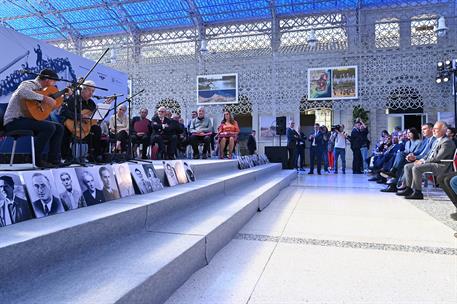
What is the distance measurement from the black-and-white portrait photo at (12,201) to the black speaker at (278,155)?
7.68m

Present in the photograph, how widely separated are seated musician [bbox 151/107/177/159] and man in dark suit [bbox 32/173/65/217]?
3764mm

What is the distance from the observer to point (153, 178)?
281cm

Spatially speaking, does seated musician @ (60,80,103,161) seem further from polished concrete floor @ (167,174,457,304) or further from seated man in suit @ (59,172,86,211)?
polished concrete floor @ (167,174,457,304)

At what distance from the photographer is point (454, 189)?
302 centimetres

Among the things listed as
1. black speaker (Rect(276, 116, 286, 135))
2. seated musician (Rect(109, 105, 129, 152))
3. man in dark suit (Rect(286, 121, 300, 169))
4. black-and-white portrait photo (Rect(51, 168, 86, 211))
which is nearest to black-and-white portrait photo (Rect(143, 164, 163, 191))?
black-and-white portrait photo (Rect(51, 168, 86, 211))

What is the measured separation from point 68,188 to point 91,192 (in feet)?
0.56

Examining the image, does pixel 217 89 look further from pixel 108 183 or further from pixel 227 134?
pixel 108 183

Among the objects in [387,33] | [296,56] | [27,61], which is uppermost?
[387,33]

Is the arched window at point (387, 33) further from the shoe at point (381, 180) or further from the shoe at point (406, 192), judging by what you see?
the shoe at point (406, 192)

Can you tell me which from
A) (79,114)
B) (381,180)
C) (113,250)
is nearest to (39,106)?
(79,114)

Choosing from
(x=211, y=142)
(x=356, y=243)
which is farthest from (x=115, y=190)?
(x=211, y=142)

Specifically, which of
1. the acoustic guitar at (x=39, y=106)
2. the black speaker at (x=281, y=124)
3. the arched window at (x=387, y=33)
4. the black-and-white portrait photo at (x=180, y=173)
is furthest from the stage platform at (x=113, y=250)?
the arched window at (x=387, y=33)

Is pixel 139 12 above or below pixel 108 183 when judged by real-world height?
above

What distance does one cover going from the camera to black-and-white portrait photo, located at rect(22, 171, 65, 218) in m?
1.73
